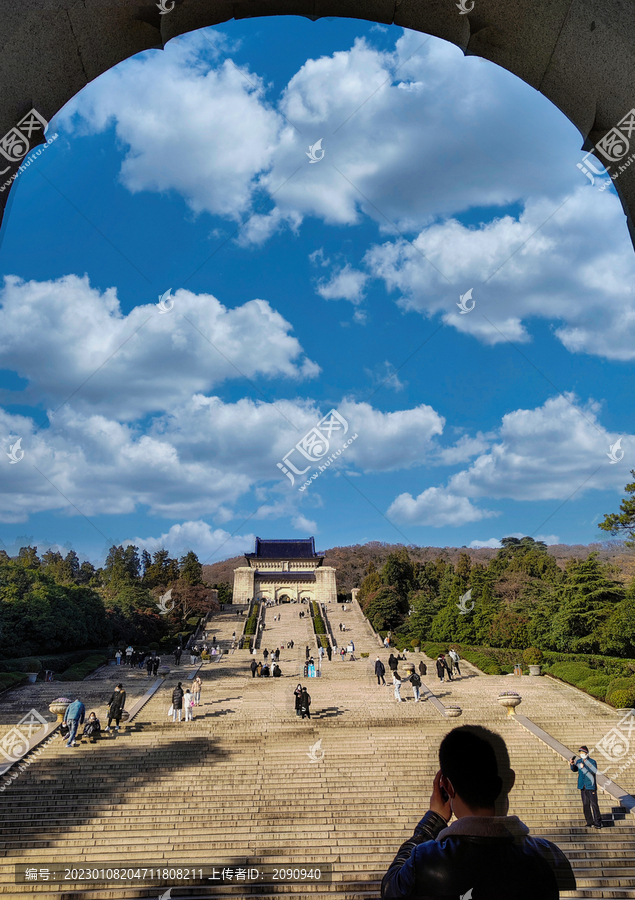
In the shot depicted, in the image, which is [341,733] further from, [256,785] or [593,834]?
[593,834]

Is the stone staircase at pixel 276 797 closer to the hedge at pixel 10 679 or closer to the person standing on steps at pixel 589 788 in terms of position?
the person standing on steps at pixel 589 788

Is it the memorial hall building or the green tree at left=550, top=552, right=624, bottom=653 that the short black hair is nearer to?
the green tree at left=550, top=552, right=624, bottom=653

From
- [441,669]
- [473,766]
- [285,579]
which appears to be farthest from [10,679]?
[285,579]

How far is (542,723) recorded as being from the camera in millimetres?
15383

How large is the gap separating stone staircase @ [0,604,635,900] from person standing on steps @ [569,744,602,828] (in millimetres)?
219

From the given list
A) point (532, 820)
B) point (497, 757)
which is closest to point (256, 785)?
point (532, 820)

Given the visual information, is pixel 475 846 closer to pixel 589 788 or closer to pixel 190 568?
pixel 589 788

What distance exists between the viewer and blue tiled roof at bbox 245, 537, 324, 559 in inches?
2525

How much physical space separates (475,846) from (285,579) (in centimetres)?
6055

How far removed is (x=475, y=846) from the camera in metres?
1.51

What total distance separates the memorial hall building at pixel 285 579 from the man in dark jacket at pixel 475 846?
5898 centimetres

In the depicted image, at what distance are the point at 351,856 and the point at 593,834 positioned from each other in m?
4.16

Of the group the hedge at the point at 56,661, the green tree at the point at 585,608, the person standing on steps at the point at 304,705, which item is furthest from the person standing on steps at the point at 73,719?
the green tree at the point at 585,608

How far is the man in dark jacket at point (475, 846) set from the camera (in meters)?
1.45
